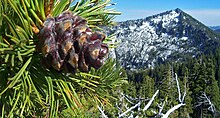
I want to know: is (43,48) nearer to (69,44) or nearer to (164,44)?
(69,44)

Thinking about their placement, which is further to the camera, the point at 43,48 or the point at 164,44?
the point at 164,44

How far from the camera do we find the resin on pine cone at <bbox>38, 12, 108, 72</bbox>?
874 mm

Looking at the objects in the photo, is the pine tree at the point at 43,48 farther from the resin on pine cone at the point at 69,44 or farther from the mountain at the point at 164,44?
the mountain at the point at 164,44

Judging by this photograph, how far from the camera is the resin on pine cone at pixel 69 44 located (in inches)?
34.4

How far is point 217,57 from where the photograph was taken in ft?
345

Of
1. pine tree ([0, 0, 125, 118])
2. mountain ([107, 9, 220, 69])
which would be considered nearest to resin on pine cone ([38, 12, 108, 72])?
pine tree ([0, 0, 125, 118])

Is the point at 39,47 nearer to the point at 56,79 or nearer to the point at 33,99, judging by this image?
the point at 56,79

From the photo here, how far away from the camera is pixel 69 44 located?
866mm

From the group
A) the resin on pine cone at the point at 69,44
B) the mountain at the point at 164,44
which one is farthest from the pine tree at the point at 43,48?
the mountain at the point at 164,44

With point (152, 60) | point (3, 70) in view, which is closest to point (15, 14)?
point (3, 70)

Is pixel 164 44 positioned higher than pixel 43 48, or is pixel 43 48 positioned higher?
pixel 164 44

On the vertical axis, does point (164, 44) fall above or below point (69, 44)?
above

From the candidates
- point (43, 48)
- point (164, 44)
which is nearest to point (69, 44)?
point (43, 48)

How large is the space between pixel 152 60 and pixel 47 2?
175259mm
